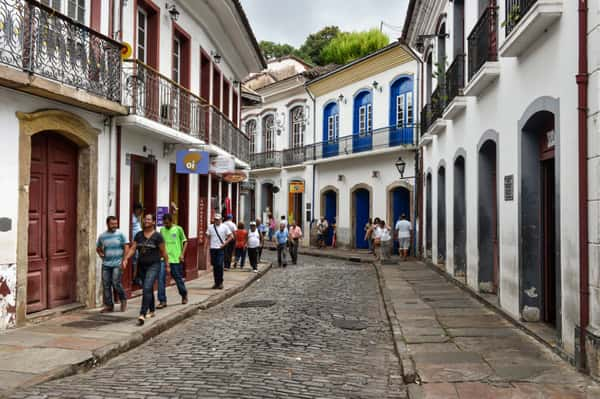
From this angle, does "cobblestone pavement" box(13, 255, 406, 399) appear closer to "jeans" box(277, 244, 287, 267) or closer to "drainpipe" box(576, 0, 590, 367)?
"drainpipe" box(576, 0, 590, 367)

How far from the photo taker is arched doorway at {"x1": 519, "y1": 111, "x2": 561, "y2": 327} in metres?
8.05

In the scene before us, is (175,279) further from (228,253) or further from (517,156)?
(228,253)

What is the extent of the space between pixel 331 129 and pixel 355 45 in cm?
1471

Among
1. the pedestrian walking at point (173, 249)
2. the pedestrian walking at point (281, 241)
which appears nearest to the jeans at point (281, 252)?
the pedestrian walking at point (281, 241)

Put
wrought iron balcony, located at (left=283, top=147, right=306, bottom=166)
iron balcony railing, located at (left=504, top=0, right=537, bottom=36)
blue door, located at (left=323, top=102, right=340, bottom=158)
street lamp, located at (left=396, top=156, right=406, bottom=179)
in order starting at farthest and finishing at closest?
wrought iron balcony, located at (left=283, top=147, right=306, bottom=166), blue door, located at (left=323, top=102, right=340, bottom=158), street lamp, located at (left=396, top=156, right=406, bottom=179), iron balcony railing, located at (left=504, top=0, right=537, bottom=36)

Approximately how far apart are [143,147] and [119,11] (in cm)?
257

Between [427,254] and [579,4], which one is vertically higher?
[579,4]

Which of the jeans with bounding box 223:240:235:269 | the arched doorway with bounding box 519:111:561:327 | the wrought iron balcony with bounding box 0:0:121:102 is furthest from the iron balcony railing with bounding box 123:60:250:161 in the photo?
the arched doorway with bounding box 519:111:561:327

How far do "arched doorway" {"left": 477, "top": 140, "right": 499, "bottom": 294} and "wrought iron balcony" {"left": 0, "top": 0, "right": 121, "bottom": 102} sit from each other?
664cm

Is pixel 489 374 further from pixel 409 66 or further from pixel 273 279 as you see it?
pixel 409 66

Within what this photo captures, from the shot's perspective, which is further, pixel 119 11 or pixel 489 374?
pixel 119 11

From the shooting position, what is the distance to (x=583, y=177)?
5.95 meters

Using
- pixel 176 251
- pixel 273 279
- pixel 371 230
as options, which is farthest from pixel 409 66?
pixel 176 251

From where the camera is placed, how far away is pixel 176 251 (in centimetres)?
1040
